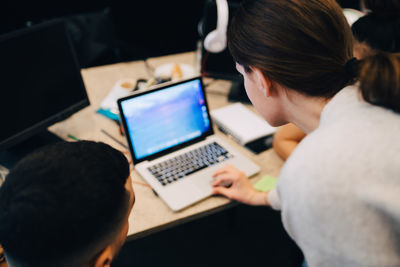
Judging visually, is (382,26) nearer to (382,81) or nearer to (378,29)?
(378,29)

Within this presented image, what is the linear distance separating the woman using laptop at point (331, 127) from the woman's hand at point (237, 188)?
1.04 feet

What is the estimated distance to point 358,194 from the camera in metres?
0.57

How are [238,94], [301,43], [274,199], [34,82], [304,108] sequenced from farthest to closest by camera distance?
[238,94] → [34,82] → [274,199] → [304,108] → [301,43]

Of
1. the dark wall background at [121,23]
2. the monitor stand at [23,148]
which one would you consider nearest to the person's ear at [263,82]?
the monitor stand at [23,148]

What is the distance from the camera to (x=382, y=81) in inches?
22.9

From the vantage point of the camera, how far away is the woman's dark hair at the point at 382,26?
3.17 feet

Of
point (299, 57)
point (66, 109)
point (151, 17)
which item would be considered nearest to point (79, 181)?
point (299, 57)

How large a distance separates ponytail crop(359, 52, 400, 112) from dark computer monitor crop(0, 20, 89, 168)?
3.24 ft

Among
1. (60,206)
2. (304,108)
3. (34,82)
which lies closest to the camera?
(60,206)

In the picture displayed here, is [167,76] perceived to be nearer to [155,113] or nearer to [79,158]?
[155,113]

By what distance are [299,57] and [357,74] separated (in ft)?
0.44

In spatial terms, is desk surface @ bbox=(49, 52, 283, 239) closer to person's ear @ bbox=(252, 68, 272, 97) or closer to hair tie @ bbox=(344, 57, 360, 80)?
person's ear @ bbox=(252, 68, 272, 97)

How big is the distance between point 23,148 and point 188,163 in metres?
0.63

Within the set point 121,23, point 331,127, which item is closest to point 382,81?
point 331,127
